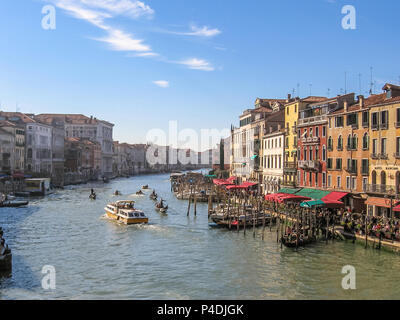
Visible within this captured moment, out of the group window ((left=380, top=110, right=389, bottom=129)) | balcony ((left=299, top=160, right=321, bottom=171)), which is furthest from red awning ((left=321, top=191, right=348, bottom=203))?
window ((left=380, top=110, right=389, bottom=129))

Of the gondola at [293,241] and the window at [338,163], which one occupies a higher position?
the window at [338,163]

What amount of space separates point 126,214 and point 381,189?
1872 centimetres

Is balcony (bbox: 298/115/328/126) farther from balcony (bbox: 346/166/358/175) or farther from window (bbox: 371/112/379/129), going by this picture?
window (bbox: 371/112/379/129)

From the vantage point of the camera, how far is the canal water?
19.4 m

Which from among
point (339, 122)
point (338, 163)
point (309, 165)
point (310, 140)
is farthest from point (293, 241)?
point (310, 140)

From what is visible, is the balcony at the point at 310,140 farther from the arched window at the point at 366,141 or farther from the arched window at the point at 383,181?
the arched window at the point at 383,181

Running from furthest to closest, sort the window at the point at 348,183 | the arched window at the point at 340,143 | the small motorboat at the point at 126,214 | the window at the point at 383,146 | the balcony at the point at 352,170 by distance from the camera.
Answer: the small motorboat at the point at 126,214 < the arched window at the point at 340,143 < the window at the point at 348,183 < the balcony at the point at 352,170 < the window at the point at 383,146

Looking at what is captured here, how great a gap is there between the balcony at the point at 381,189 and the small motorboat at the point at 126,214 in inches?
658

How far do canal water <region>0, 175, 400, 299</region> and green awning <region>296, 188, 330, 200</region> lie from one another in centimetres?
561

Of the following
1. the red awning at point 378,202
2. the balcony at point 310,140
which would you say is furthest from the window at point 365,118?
the balcony at point 310,140

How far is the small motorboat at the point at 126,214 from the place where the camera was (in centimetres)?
3619

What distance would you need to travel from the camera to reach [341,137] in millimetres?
35594

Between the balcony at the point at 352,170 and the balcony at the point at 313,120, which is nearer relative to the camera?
the balcony at the point at 352,170

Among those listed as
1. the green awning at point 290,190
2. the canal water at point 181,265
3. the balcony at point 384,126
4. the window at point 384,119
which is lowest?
the canal water at point 181,265
